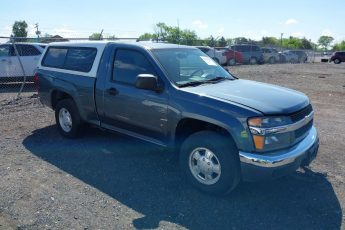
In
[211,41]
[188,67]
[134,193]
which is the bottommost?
[134,193]

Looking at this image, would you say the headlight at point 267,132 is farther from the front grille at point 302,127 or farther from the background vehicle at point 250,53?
the background vehicle at point 250,53

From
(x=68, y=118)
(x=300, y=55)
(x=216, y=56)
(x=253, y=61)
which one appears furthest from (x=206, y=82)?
(x=300, y=55)

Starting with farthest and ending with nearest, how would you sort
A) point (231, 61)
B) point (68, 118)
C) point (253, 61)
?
point (253, 61) → point (231, 61) → point (68, 118)

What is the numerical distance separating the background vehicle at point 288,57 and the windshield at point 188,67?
33.4 m

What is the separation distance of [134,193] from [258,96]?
188 centimetres

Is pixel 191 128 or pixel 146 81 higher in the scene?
pixel 146 81

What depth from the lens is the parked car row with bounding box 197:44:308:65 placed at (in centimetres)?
2681

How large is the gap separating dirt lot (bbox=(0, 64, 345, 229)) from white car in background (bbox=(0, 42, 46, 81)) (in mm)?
7013

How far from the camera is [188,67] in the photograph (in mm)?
5066

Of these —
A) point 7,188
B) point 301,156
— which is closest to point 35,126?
point 7,188

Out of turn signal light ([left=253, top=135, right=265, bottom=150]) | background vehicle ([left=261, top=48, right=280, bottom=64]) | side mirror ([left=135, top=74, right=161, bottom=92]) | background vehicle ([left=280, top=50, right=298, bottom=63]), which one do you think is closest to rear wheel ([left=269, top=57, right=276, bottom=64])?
background vehicle ([left=261, top=48, right=280, bottom=64])

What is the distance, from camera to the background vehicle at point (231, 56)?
28131 mm

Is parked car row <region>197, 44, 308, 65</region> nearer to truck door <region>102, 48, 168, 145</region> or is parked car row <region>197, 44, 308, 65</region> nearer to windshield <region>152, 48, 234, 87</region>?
windshield <region>152, 48, 234, 87</region>

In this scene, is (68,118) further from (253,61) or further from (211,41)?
(253,61)
